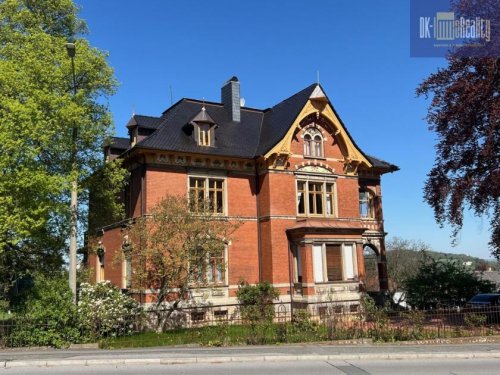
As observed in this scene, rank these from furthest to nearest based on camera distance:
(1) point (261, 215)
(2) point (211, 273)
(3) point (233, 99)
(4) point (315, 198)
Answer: (3) point (233, 99)
(4) point (315, 198)
(1) point (261, 215)
(2) point (211, 273)

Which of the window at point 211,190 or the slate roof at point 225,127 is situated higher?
the slate roof at point 225,127

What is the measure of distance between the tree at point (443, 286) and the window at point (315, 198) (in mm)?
7377

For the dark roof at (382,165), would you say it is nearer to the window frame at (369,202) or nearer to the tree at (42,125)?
the window frame at (369,202)

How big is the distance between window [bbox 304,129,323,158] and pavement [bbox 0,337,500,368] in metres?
15.1

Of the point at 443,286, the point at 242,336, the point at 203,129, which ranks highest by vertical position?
the point at 203,129

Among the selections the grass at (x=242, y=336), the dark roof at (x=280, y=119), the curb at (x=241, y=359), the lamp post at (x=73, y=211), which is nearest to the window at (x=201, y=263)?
the grass at (x=242, y=336)

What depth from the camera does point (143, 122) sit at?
2769cm

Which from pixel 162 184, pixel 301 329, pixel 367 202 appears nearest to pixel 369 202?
pixel 367 202

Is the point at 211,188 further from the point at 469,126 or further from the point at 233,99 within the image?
the point at 469,126

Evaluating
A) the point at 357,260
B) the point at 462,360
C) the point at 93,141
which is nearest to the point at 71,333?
the point at 93,141

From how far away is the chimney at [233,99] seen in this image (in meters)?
31.8

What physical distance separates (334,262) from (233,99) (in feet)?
39.5

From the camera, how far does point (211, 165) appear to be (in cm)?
2777

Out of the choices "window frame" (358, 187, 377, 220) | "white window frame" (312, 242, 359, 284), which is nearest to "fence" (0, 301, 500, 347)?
"white window frame" (312, 242, 359, 284)
